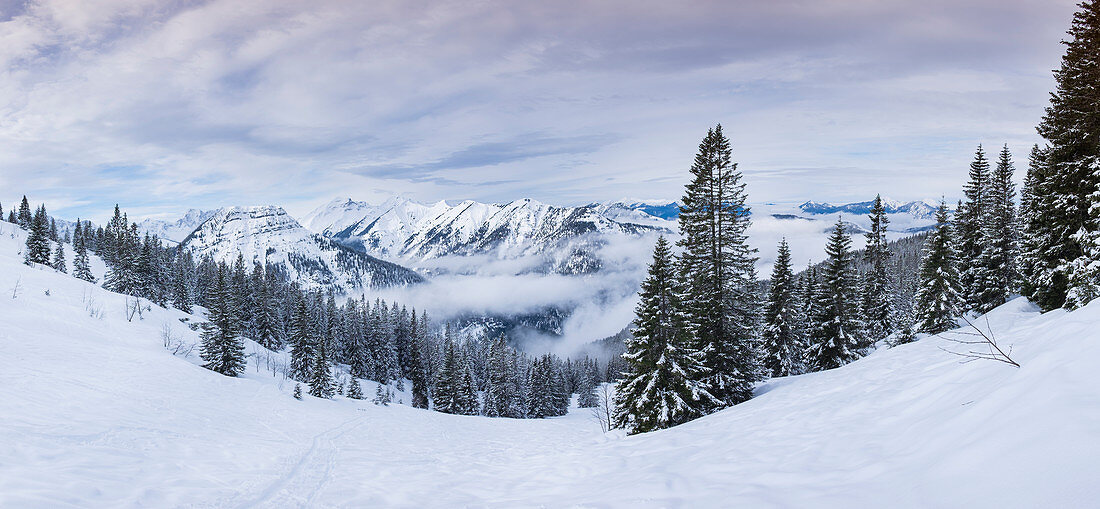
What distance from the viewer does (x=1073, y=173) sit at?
17422 mm

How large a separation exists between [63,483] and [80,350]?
1938 cm

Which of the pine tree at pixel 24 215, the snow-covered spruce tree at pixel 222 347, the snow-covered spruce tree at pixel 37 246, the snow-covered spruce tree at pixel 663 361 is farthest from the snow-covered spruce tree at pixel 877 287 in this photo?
the pine tree at pixel 24 215

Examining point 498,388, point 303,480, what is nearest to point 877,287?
point 303,480

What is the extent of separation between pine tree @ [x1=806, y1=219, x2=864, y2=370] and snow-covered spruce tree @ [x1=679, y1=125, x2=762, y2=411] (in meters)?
9.12

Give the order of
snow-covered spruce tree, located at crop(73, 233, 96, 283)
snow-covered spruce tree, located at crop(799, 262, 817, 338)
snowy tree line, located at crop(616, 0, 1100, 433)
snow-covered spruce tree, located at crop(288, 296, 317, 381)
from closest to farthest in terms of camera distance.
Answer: snowy tree line, located at crop(616, 0, 1100, 433) → snow-covered spruce tree, located at crop(799, 262, 817, 338) → snow-covered spruce tree, located at crop(288, 296, 317, 381) → snow-covered spruce tree, located at crop(73, 233, 96, 283)

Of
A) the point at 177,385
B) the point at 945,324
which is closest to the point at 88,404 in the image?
the point at 177,385

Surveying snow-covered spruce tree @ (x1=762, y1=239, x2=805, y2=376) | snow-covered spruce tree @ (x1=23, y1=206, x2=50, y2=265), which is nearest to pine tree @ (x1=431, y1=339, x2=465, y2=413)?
snow-covered spruce tree @ (x1=762, y1=239, x2=805, y2=376)

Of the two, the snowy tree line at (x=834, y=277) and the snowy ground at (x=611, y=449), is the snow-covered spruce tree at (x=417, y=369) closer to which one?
the snowy ground at (x=611, y=449)

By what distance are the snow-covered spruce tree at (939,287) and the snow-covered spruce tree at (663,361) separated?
18440mm

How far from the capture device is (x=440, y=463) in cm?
1494

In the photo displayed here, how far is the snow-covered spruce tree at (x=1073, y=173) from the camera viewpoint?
52.5 feet

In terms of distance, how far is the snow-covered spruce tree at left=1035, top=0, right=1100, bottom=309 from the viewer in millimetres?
16016

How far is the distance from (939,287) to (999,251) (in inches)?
240

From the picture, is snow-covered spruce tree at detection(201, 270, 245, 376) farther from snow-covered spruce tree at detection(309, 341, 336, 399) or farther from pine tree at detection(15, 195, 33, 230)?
pine tree at detection(15, 195, 33, 230)
